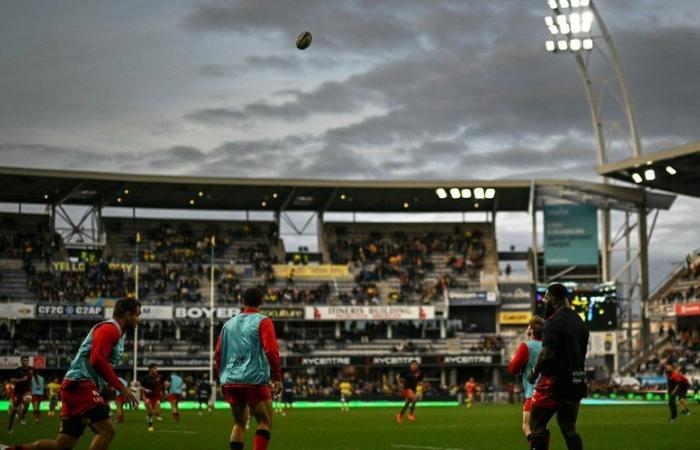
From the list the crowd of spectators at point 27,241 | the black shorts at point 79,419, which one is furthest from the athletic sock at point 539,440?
the crowd of spectators at point 27,241

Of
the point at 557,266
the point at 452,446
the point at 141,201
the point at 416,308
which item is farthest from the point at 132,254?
the point at 452,446

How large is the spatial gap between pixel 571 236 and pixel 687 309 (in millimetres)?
11219

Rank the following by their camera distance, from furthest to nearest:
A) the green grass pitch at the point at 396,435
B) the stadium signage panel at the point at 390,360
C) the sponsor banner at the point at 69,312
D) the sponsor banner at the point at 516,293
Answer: the sponsor banner at the point at 516,293 → the stadium signage panel at the point at 390,360 → the sponsor banner at the point at 69,312 → the green grass pitch at the point at 396,435

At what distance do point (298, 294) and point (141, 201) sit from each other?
13.9m

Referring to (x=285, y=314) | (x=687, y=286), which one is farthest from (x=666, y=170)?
(x=285, y=314)

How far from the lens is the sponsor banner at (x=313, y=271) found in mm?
80938

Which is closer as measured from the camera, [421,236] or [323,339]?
[323,339]

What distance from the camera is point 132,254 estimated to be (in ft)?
263

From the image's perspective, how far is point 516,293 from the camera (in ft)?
263

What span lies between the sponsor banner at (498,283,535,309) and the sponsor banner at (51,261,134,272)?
25.9 meters

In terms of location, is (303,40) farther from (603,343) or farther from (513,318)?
(513,318)

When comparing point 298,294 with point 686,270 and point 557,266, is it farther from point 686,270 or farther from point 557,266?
point 686,270

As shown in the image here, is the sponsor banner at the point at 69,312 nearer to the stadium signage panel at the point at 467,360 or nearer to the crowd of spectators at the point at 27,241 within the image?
the crowd of spectators at the point at 27,241

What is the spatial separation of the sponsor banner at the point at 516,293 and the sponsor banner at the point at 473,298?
3.75ft
